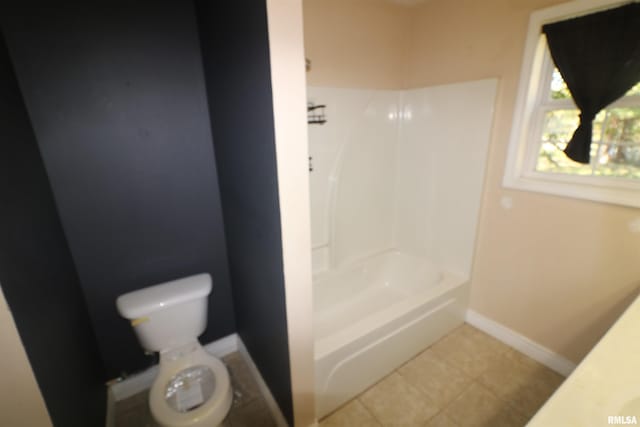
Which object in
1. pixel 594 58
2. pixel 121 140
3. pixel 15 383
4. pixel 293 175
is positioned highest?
pixel 594 58

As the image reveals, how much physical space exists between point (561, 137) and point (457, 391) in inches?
66.0

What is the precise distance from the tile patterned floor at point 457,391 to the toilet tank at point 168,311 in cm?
93

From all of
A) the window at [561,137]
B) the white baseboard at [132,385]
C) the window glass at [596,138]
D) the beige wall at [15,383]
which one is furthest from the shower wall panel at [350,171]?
the beige wall at [15,383]

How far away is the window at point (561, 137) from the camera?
149 centimetres

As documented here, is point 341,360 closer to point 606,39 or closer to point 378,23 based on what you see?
point 606,39

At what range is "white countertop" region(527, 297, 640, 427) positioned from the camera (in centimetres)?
69

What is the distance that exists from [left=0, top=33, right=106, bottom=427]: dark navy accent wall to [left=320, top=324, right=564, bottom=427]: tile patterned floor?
1.20 metres

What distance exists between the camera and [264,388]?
5.57 feet

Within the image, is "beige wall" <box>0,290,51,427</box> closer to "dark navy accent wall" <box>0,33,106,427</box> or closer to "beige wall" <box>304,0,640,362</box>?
"dark navy accent wall" <box>0,33,106,427</box>

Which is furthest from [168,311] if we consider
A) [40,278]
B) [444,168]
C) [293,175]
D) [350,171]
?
[444,168]

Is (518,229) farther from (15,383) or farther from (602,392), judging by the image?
(15,383)

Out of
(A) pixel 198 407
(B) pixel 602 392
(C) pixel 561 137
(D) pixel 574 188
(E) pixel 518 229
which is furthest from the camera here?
(E) pixel 518 229

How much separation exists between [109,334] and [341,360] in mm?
1341

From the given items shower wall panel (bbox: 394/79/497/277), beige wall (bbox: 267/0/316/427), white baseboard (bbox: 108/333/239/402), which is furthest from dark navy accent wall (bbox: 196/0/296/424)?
shower wall panel (bbox: 394/79/497/277)
